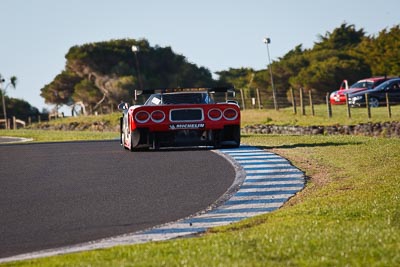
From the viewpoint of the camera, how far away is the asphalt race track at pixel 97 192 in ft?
40.3

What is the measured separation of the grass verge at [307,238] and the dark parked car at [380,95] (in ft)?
100

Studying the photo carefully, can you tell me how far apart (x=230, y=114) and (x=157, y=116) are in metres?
1.50

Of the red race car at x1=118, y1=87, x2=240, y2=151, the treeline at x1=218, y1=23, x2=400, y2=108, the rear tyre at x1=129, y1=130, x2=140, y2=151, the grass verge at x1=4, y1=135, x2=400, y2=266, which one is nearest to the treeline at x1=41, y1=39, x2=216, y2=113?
the treeline at x1=218, y1=23, x2=400, y2=108

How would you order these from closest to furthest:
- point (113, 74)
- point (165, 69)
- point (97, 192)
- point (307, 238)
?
point (307, 238), point (97, 192), point (113, 74), point (165, 69)

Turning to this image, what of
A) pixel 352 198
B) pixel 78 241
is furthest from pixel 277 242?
pixel 352 198

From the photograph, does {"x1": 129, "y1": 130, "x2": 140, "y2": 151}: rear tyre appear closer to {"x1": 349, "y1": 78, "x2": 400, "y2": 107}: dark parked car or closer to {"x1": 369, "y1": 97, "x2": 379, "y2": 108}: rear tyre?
{"x1": 349, "y1": 78, "x2": 400, "y2": 107}: dark parked car

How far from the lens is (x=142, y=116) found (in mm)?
21938

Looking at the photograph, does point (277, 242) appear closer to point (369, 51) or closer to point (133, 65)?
point (369, 51)

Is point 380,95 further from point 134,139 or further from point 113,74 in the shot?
point 113,74

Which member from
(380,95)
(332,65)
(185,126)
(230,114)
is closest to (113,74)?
(332,65)

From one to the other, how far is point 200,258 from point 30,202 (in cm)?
667

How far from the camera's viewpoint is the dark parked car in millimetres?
47188

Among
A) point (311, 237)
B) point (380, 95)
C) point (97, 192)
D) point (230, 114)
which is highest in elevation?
point (380, 95)

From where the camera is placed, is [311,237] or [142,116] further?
[142,116]
